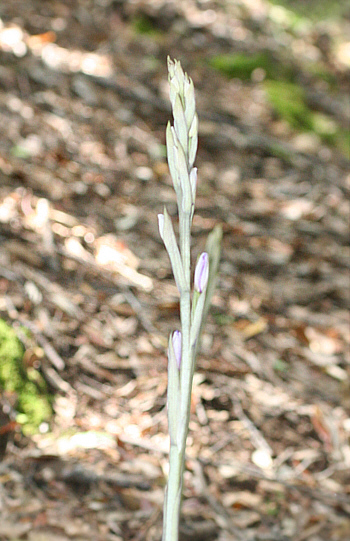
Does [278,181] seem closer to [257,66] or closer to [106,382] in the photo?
[257,66]

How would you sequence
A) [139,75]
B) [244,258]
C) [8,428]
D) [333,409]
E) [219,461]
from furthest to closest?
[139,75] → [244,258] → [333,409] → [219,461] → [8,428]

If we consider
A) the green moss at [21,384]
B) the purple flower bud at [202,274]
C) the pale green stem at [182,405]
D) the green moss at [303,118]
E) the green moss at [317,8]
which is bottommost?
the pale green stem at [182,405]

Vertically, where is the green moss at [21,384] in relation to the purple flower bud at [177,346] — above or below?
above

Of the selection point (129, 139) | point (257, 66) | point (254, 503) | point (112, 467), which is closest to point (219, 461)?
point (254, 503)

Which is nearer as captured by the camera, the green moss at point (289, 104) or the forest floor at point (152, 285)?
the forest floor at point (152, 285)

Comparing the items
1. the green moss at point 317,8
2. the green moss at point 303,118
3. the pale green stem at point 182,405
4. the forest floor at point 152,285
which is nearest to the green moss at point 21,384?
the forest floor at point 152,285

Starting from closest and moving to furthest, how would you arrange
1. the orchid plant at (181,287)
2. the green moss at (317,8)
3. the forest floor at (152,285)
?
the orchid plant at (181,287), the forest floor at (152,285), the green moss at (317,8)

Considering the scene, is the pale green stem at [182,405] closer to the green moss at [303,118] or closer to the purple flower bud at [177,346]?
the purple flower bud at [177,346]

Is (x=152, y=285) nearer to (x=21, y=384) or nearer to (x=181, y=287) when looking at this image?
(x=21, y=384)
